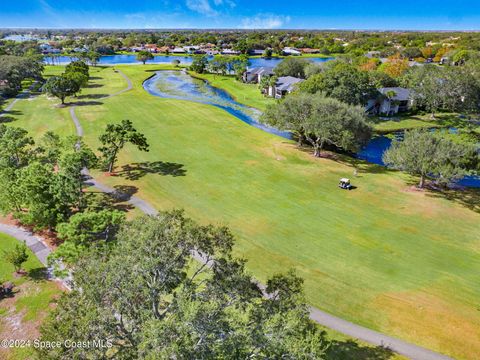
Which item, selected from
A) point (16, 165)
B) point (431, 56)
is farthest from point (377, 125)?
point (431, 56)

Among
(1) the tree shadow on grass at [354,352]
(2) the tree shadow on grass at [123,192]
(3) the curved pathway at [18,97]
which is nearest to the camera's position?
(1) the tree shadow on grass at [354,352]

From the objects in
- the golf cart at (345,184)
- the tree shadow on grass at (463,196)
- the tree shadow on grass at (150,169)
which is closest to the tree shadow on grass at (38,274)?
the tree shadow on grass at (150,169)

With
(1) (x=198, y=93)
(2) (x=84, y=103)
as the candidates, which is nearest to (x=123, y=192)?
(2) (x=84, y=103)

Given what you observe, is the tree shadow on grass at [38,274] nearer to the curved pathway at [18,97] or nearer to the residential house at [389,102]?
the curved pathway at [18,97]

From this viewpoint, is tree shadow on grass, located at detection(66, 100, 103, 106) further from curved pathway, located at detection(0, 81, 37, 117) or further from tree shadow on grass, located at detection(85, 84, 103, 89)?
tree shadow on grass, located at detection(85, 84, 103, 89)

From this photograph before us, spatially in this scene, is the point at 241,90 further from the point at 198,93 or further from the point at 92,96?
the point at 92,96
